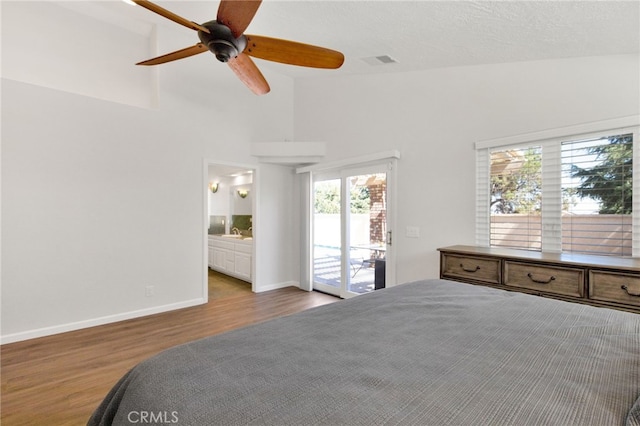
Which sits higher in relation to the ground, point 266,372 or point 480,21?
point 480,21

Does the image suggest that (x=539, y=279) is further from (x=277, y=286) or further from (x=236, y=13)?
(x=277, y=286)

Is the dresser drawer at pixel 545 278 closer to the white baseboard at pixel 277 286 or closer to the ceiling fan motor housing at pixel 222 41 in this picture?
the ceiling fan motor housing at pixel 222 41

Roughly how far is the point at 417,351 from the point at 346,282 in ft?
11.8

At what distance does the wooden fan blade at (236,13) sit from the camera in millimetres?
1730

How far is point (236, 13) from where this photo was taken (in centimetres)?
181

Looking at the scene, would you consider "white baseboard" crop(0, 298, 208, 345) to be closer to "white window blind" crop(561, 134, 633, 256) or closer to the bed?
the bed

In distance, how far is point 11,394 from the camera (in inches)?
86.1

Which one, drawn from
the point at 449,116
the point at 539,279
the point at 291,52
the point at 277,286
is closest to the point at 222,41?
the point at 291,52

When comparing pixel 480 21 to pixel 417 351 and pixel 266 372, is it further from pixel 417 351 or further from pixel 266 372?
pixel 266 372

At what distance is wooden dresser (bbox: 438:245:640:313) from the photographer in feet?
6.36

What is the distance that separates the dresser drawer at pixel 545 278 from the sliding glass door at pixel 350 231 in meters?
1.66

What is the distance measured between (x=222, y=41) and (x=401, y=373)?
2.09 metres

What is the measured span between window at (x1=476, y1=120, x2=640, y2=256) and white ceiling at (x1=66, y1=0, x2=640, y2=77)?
0.78 m

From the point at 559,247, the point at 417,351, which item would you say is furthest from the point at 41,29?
the point at 559,247
